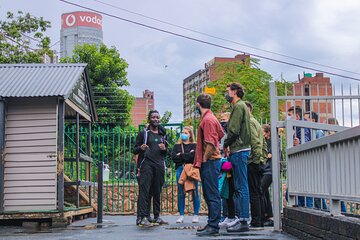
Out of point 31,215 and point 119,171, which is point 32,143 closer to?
point 31,215

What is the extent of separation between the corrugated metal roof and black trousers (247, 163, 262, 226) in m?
4.17

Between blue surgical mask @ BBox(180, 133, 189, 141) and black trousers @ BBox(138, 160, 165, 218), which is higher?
blue surgical mask @ BBox(180, 133, 189, 141)

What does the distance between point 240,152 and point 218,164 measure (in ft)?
1.38

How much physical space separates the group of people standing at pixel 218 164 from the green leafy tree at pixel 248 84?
16.3m

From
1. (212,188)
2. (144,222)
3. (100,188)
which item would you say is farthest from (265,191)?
(100,188)

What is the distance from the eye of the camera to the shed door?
12188mm

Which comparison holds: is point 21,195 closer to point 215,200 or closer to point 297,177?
point 215,200

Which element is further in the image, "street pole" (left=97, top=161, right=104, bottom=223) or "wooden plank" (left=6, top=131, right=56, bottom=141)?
"wooden plank" (left=6, top=131, right=56, bottom=141)

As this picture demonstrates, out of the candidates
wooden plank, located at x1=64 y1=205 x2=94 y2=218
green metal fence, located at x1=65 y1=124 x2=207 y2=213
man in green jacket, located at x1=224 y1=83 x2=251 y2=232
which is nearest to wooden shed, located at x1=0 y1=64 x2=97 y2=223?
wooden plank, located at x1=64 y1=205 x2=94 y2=218

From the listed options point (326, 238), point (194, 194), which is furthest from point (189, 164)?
point (326, 238)

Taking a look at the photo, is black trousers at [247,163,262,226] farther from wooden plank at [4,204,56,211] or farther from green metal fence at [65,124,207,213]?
green metal fence at [65,124,207,213]

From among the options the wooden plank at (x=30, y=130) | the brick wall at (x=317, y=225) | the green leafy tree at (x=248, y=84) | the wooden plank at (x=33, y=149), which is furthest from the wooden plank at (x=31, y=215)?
the green leafy tree at (x=248, y=84)

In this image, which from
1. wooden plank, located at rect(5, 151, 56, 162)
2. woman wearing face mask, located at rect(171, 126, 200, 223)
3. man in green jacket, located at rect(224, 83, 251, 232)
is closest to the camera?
man in green jacket, located at rect(224, 83, 251, 232)

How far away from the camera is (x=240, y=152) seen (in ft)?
30.1
